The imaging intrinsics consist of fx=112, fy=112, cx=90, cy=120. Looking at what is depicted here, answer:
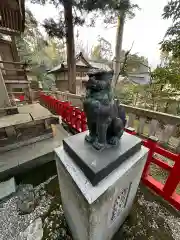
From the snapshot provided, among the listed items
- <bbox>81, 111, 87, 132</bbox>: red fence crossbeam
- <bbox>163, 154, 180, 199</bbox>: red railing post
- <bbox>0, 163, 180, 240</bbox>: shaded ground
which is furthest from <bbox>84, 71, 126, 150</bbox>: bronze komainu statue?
<bbox>81, 111, 87, 132</bbox>: red fence crossbeam

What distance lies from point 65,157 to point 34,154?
122 cm

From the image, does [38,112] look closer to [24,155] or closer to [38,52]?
[24,155]

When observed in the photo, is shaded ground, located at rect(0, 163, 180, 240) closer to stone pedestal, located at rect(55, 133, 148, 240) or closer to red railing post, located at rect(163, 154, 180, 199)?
red railing post, located at rect(163, 154, 180, 199)

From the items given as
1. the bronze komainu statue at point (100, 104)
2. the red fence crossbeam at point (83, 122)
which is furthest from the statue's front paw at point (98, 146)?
the red fence crossbeam at point (83, 122)

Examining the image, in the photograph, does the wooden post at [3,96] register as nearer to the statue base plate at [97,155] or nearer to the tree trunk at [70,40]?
the statue base plate at [97,155]

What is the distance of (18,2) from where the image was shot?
6.73 feet

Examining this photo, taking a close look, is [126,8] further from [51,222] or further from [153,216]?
[51,222]

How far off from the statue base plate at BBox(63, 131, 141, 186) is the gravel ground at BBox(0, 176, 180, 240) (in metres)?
0.94

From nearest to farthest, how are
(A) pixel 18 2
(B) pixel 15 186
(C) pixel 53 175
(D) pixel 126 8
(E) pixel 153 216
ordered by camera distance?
(E) pixel 153 216 → (B) pixel 15 186 → (C) pixel 53 175 → (A) pixel 18 2 → (D) pixel 126 8

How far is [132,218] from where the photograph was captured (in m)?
1.32

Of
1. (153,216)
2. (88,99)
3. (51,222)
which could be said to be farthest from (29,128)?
(153,216)

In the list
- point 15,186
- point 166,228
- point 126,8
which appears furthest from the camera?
point 126,8

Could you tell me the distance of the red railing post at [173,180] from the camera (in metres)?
1.19

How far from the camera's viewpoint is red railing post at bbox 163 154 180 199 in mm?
1186
